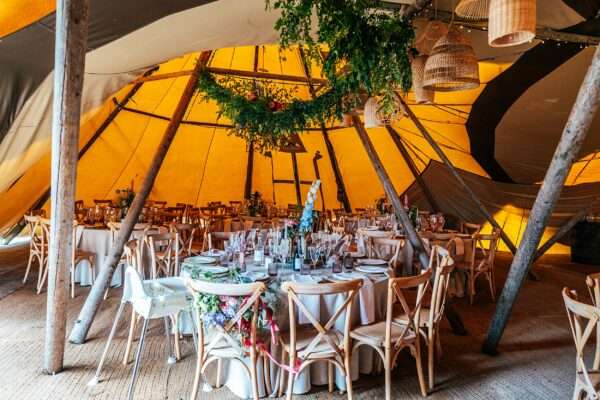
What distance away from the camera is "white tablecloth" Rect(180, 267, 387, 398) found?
10.0 feet

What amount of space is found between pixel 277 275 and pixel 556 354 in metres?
2.98

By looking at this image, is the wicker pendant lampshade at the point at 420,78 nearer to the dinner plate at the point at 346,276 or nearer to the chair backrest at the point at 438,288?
the chair backrest at the point at 438,288

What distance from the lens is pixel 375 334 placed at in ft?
9.81

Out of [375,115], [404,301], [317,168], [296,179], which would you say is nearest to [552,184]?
[404,301]

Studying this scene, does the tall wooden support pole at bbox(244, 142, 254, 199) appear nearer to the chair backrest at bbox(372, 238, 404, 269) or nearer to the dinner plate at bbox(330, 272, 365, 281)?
the chair backrest at bbox(372, 238, 404, 269)

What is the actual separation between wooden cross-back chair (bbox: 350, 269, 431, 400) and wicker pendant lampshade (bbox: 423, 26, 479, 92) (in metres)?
1.57

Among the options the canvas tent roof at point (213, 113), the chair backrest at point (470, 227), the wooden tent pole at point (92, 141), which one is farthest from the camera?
the wooden tent pole at point (92, 141)

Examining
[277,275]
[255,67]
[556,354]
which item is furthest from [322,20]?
[255,67]

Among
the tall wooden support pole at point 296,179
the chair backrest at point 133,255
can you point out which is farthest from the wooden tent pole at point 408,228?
the tall wooden support pole at point 296,179

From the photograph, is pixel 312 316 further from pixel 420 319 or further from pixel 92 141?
pixel 92 141

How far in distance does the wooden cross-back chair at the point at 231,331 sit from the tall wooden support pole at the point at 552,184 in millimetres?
2480

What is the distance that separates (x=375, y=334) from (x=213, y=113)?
8.45 metres

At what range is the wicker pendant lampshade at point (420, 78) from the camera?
12.1 ft

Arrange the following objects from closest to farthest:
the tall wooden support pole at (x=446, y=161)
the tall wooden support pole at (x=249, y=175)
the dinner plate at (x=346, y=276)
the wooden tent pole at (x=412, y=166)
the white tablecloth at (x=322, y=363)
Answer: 1. the white tablecloth at (x=322, y=363)
2. the dinner plate at (x=346, y=276)
3. the tall wooden support pole at (x=446, y=161)
4. the wooden tent pole at (x=412, y=166)
5. the tall wooden support pole at (x=249, y=175)
